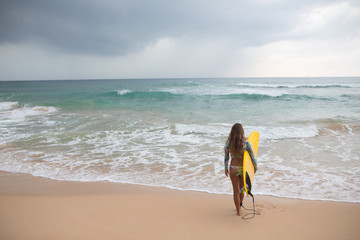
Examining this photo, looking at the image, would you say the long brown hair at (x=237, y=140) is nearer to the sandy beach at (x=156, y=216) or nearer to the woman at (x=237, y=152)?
the woman at (x=237, y=152)

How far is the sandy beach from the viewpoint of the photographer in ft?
10.4

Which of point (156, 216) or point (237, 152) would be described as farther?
point (156, 216)

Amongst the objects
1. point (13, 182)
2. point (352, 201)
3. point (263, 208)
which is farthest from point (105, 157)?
point (352, 201)

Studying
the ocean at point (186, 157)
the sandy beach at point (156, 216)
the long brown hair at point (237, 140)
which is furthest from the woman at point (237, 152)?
the ocean at point (186, 157)

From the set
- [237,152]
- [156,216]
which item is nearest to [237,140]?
[237,152]

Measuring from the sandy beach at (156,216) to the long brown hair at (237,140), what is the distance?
1.11 m

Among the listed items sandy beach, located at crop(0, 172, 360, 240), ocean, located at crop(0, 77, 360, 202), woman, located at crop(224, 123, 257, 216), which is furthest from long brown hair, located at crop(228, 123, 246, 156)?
ocean, located at crop(0, 77, 360, 202)

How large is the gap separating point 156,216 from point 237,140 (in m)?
1.85

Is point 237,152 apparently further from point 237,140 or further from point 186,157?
point 186,157

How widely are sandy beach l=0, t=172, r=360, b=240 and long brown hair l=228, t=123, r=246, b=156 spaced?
3.63 feet

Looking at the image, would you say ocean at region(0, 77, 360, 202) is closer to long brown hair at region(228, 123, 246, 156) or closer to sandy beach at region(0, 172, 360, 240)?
sandy beach at region(0, 172, 360, 240)

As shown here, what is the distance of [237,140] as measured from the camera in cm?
346

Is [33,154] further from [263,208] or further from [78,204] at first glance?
[263,208]

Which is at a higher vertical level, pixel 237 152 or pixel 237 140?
pixel 237 140
